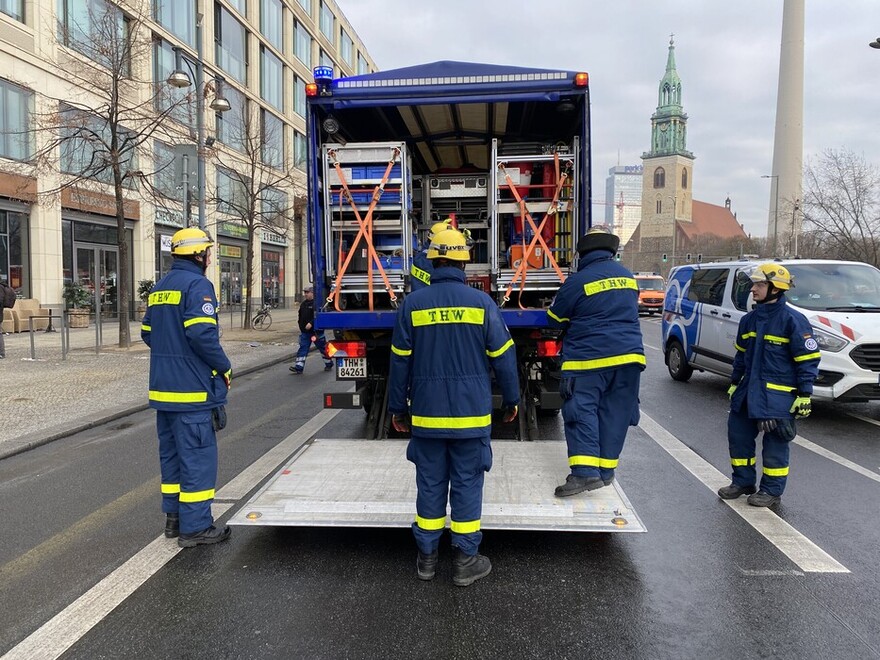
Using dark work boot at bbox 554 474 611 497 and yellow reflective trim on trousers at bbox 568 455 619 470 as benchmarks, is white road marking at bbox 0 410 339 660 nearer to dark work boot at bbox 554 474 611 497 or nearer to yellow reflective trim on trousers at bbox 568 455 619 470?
dark work boot at bbox 554 474 611 497

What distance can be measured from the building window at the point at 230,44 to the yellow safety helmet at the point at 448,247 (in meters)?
28.9

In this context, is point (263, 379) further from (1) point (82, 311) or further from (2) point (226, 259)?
(2) point (226, 259)

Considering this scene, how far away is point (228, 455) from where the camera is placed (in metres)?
6.04

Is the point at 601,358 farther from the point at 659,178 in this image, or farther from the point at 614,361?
the point at 659,178

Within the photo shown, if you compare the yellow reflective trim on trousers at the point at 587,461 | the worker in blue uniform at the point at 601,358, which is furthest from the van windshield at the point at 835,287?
the yellow reflective trim on trousers at the point at 587,461

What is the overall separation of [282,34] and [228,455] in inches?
1395

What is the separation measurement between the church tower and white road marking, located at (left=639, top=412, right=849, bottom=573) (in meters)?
95.8

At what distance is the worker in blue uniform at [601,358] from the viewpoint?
4.36m

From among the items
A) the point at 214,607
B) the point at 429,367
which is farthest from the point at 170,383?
the point at 429,367

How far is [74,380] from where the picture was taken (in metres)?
10.3

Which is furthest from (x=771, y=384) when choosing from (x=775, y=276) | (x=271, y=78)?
(x=271, y=78)

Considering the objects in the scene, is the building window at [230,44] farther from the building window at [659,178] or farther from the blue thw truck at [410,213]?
the building window at [659,178]

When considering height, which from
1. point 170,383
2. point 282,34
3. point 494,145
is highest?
point 282,34

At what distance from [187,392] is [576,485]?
2.49 metres
